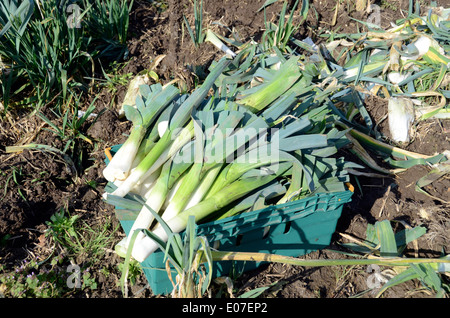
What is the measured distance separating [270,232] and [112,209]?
2.82 ft

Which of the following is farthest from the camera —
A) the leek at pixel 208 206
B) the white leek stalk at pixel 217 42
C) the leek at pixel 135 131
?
the white leek stalk at pixel 217 42

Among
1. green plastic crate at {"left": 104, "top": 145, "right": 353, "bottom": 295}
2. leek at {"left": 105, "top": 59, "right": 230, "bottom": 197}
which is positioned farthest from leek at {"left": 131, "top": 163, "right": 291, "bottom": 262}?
leek at {"left": 105, "top": 59, "right": 230, "bottom": 197}

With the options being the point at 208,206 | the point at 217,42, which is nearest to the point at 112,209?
the point at 208,206

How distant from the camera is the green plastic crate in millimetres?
1856

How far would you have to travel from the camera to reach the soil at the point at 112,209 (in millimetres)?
2070

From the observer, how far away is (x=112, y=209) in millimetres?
2361

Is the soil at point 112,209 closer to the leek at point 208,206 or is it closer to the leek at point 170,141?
the leek at point 208,206

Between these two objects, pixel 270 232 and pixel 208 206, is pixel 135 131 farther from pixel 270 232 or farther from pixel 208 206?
pixel 270 232

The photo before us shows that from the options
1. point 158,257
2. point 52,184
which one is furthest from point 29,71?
point 158,257

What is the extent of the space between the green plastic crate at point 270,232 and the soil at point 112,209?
0.09 meters

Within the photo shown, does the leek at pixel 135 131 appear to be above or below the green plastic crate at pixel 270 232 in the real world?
above

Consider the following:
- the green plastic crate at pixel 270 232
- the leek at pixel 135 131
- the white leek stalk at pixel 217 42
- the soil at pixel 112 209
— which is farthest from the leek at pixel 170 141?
the white leek stalk at pixel 217 42

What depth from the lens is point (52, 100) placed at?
265 cm

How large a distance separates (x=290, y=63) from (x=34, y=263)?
149 centimetres
